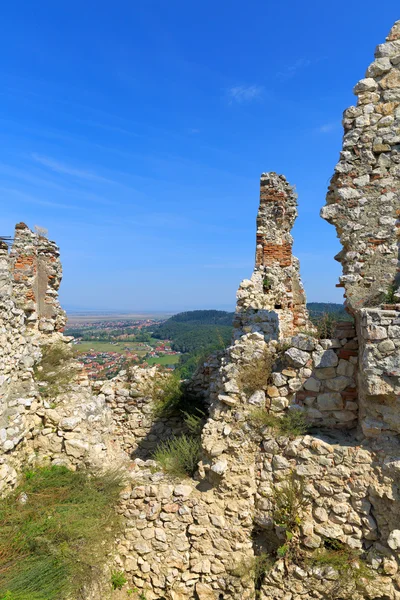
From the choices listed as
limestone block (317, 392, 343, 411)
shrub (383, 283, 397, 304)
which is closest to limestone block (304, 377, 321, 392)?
limestone block (317, 392, 343, 411)

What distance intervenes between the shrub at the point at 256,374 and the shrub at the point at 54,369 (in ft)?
11.3

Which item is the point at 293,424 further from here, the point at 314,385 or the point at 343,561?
the point at 343,561

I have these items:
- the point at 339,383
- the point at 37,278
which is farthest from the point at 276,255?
the point at 37,278

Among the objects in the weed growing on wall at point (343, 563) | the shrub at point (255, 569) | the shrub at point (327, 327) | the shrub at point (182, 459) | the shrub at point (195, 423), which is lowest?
the shrub at point (255, 569)

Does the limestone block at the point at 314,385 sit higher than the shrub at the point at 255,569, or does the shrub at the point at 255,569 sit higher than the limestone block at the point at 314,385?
the limestone block at the point at 314,385

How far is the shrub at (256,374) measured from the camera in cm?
492

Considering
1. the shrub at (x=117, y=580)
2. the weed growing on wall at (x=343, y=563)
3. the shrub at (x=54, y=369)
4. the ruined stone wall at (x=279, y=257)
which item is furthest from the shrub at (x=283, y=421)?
the ruined stone wall at (x=279, y=257)

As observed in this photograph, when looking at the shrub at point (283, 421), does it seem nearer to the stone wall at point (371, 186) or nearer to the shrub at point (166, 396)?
the stone wall at point (371, 186)

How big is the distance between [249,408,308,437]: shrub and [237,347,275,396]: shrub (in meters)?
0.32

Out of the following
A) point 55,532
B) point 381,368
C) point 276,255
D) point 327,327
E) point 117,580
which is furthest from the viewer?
point 276,255

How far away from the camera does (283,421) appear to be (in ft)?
15.3

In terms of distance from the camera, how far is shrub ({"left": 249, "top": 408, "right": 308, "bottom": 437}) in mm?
4543

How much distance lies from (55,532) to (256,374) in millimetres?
3183

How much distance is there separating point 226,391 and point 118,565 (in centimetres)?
273
